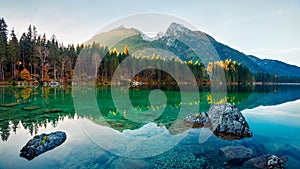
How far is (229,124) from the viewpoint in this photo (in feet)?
40.9

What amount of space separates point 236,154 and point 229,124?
4206mm

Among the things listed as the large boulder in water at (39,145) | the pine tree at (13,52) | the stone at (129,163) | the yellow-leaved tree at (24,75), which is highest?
the pine tree at (13,52)

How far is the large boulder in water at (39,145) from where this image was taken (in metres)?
8.15

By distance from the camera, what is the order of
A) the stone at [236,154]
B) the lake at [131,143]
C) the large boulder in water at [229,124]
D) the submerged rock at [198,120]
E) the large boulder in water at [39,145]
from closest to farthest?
the lake at [131,143], the stone at [236,154], the large boulder in water at [39,145], the large boulder in water at [229,124], the submerged rock at [198,120]

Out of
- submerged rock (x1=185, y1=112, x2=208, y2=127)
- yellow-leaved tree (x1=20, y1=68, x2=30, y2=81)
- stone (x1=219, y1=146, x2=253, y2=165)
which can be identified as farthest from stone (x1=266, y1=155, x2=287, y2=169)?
yellow-leaved tree (x1=20, y1=68, x2=30, y2=81)

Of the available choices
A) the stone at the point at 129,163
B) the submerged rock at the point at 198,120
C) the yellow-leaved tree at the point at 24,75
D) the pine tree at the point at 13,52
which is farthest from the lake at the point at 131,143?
the pine tree at the point at 13,52

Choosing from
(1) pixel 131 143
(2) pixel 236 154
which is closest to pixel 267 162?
(2) pixel 236 154

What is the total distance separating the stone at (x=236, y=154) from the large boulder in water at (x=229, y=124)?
1.94 metres

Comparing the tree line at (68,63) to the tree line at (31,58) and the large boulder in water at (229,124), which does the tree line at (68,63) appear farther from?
the large boulder in water at (229,124)

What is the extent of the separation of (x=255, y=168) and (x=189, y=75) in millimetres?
84833

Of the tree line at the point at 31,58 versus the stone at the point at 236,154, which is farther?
the tree line at the point at 31,58

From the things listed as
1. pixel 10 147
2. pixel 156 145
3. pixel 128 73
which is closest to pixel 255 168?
pixel 156 145

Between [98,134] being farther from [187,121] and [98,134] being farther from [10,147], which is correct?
[187,121]

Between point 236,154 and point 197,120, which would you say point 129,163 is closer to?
point 236,154
